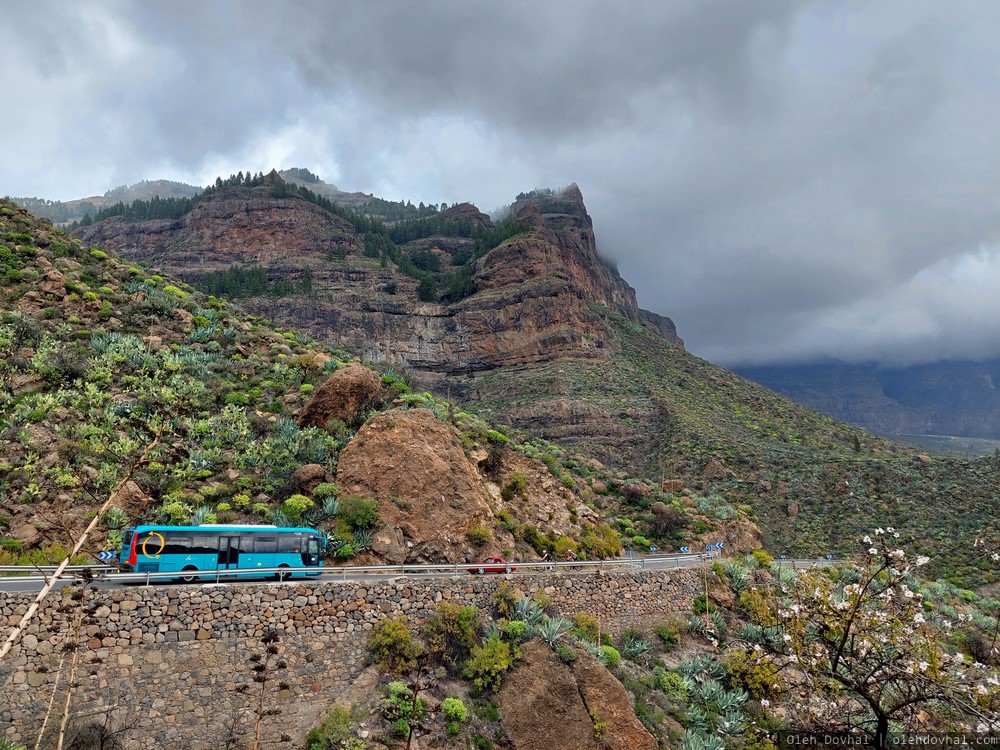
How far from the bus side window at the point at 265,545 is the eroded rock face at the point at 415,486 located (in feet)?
12.0

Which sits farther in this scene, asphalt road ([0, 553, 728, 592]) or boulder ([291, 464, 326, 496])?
boulder ([291, 464, 326, 496])

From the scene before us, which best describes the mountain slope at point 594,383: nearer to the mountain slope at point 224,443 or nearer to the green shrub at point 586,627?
the mountain slope at point 224,443

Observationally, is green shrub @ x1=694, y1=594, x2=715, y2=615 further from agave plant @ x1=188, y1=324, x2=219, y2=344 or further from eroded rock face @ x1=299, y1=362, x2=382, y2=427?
agave plant @ x1=188, y1=324, x2=219, y2=344

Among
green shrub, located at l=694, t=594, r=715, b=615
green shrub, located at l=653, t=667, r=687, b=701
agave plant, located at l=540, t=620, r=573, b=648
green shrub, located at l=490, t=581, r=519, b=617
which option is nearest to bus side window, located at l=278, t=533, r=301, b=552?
green shrub, located at l=490, t=581, r=519, b=617

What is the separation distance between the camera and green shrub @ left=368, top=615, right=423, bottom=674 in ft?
48.8

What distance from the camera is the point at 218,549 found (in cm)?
1630

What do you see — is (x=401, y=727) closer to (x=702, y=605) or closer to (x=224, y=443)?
(x=702, y=605)

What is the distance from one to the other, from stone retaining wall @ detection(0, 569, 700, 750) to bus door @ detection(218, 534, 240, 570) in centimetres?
242

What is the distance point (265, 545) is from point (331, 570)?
8.51 feet

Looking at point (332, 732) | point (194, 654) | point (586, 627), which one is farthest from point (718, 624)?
point (194, 654)

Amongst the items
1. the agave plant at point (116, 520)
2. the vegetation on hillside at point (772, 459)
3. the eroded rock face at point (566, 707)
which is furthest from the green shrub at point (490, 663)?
the vegetation on hillside at point (772, 459)

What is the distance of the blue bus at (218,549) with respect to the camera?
50.9ft

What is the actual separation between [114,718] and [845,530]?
4798cm

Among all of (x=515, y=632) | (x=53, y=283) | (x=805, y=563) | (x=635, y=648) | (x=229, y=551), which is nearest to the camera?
(x=515, y=632)
